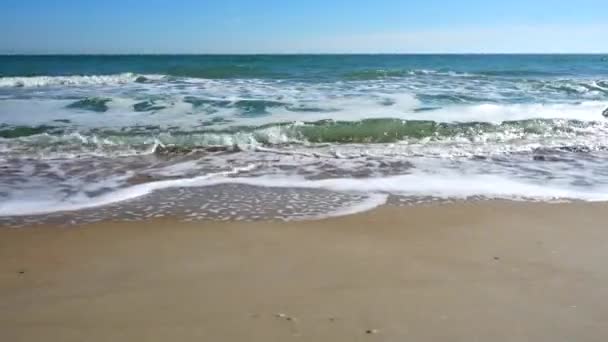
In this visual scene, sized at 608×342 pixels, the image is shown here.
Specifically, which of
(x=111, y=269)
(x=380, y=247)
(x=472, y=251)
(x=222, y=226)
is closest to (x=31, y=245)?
Result: (x=111, y=269)

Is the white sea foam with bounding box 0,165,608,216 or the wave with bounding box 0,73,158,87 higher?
the wave with bounding box 0,73,158,87

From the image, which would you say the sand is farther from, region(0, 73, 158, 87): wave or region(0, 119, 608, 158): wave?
region(0, 73, 158, 87): wave

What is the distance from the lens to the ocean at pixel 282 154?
18.1ft

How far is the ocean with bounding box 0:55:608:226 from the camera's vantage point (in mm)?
5503

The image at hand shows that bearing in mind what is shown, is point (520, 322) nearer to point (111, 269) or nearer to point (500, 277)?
point (500, 277)

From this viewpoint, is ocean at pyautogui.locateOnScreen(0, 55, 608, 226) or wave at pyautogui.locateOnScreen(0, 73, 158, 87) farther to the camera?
wave at pyautogui.locateOnScreen(0, 73, 158, 87)

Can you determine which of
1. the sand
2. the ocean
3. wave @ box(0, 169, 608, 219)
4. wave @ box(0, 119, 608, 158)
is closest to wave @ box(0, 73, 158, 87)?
the ocean

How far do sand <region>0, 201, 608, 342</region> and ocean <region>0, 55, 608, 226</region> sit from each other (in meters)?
0.70

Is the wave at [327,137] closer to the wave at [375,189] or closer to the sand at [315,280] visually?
the wave at [375,189]

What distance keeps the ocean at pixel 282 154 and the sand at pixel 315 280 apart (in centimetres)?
70

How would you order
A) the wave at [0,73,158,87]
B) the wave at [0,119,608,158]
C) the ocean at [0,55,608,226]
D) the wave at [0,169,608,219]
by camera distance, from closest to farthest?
the wave at [0,169,608,219], the ocean at [0,55,608,226], the wave at [0,119,608,158], the wave at [0,73,158,87]

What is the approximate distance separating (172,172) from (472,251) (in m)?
4.15

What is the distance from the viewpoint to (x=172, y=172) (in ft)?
23.0

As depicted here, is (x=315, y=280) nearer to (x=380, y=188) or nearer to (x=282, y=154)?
(x=380, y=188)
